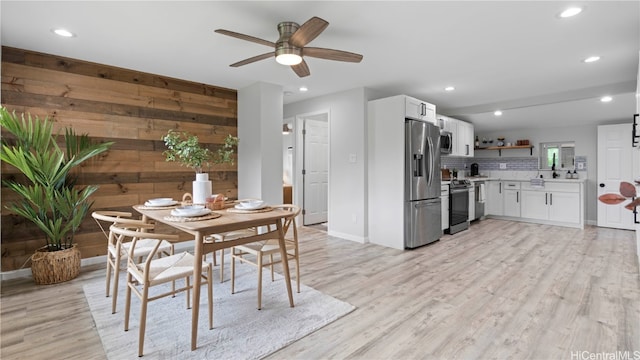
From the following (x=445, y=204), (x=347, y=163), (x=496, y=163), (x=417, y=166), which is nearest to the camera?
(x=417, y=166)

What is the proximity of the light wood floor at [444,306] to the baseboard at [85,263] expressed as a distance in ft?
0.36

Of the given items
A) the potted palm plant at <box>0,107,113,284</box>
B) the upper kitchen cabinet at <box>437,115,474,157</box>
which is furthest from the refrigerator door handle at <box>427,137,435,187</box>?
the potted palm plant at <box>0,107,113,284</box>

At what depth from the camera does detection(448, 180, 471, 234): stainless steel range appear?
523cm

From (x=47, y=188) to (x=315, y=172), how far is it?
4.05 m

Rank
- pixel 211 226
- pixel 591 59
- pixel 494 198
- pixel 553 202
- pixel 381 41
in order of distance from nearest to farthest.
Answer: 1. pixel 211 226
2. pixel 381 41
3. pixel 591 59
4. pixel 553 202
5. pixel 494 198

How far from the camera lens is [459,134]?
20.0 ft

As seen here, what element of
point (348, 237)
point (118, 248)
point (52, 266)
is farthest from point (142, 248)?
point (348, 237)

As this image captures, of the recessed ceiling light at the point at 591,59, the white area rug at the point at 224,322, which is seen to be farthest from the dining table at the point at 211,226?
the recessed ceiling light at the point at 591,59

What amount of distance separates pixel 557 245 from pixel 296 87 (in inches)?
173

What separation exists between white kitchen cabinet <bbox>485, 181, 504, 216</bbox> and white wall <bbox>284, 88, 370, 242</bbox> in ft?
12.1

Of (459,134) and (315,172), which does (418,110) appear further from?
(315,172)

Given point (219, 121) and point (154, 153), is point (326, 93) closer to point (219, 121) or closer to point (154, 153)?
point (219, 121)

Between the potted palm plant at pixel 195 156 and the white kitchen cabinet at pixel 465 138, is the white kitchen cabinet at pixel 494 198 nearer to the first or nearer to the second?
the white kitchen cabinet at pixel 465 138

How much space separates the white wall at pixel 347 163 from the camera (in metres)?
4.60
